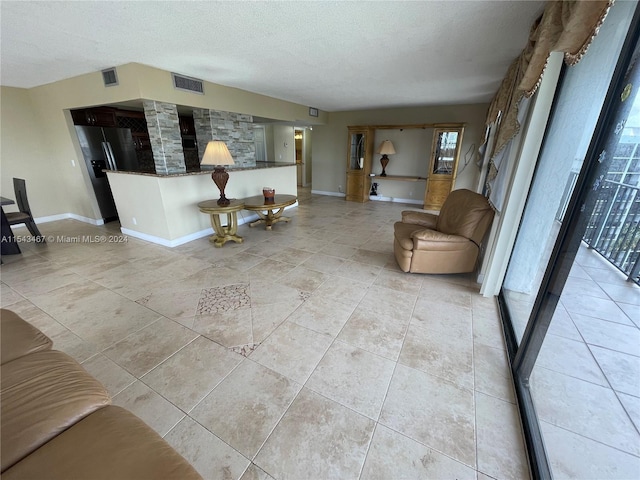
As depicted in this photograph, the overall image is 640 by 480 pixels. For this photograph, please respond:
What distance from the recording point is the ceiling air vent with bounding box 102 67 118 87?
10.8ft

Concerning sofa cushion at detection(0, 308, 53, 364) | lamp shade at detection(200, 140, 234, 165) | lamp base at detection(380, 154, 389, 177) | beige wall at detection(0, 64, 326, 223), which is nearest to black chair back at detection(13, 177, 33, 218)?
beige wall at detection(0, 64, 326, 223)

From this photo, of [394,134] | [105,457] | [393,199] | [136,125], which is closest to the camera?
[105,457]

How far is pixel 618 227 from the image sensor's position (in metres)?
1.69

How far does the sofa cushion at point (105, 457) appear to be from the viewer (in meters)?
0.76

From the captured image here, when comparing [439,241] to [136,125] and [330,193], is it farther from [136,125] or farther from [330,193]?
[136,125]

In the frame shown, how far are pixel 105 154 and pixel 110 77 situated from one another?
1771 mm

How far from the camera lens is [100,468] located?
770 mm

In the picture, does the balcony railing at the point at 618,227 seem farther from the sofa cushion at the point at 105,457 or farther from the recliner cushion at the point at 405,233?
the sofa cushion at the point at 105,457

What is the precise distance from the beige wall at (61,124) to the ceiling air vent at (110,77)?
6 cm

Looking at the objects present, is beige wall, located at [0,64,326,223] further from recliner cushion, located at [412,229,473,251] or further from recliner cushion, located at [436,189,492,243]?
recliner cushion, located at [436,189,492,243]

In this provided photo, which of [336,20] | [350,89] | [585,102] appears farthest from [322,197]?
[585,102]

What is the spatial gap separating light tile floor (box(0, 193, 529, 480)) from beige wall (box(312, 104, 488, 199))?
4148mm

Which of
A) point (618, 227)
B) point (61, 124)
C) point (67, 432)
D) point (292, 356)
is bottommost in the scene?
point (292, 356)

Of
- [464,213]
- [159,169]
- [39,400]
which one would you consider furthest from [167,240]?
[464,213]
